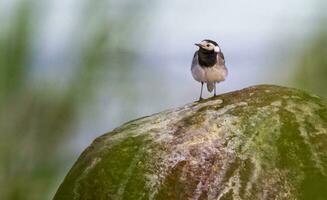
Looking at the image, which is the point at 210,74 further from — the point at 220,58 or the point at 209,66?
the point at 220,58

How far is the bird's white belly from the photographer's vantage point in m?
10.6

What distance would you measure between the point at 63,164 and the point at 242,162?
172cm

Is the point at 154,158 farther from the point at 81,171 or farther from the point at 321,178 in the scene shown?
the point at 321,178

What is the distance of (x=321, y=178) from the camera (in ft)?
26.8

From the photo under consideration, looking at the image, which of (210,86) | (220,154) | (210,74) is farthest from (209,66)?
(220,154)

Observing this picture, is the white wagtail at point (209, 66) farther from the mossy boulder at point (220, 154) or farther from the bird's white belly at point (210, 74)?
the mossy boulder at point (220, 154)

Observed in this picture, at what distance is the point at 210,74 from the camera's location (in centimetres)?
1056

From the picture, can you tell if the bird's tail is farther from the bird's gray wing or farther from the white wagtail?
the bird's gray wing

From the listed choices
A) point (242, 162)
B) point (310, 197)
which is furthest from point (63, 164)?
point (310, 197)

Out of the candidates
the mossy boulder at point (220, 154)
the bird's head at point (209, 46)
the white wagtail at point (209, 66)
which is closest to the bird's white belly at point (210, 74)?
the white wagtail at point (209, 66)

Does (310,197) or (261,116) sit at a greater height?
(261,116)

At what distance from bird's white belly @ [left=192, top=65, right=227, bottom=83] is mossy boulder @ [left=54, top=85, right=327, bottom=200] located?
1380 mm

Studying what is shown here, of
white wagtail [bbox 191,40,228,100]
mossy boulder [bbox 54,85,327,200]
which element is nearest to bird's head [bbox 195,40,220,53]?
white wagtail [bbox 191,40,228,100]

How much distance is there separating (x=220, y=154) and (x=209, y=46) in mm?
2465
